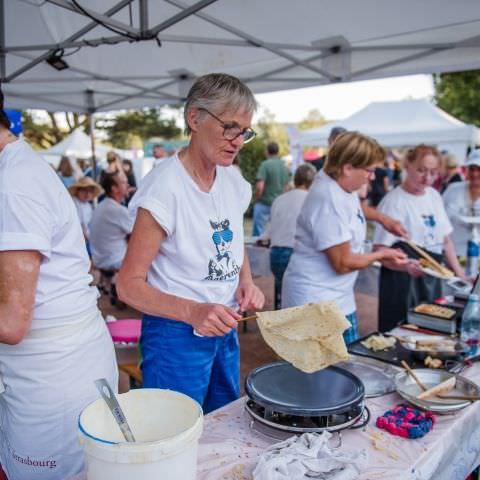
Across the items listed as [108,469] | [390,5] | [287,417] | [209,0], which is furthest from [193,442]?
[390,5]

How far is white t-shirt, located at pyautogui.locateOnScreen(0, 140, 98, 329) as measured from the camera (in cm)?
113

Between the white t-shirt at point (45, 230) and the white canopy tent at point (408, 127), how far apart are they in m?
8.99

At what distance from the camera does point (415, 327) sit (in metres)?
2.16

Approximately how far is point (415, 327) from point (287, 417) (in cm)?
117

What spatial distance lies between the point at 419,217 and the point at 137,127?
2724 cm

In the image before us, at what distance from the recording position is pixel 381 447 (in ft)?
3.84

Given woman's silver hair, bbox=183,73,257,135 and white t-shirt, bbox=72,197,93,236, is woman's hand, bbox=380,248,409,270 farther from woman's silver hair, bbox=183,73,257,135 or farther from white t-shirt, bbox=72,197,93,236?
white t-shirt, bbox=72,197,93,236

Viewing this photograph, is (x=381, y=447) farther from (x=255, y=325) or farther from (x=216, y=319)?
(x=255, y=325)

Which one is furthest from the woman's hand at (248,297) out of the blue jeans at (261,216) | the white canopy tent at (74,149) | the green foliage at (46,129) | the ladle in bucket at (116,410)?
the green foliage at (46,129)

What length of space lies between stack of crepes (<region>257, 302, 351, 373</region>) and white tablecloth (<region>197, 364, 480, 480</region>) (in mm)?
209

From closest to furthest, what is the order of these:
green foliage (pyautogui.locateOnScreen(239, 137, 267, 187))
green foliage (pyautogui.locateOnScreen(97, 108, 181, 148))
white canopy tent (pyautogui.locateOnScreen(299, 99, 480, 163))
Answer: white canopy tent (pyautogui.locateOnScreen(299, 99, 480, 163)) < green foliage (pyautogui.locateOnScreen(239, 137, 267, 187)) < green foliage (pyautogui.locateOnScreen(97, 108, 181, 148))

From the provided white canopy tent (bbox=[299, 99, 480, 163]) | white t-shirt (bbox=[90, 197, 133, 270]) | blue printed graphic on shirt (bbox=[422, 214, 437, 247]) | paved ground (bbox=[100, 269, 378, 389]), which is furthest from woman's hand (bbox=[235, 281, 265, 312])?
white canopy tent (bbox=[299, 99, 480, 163])

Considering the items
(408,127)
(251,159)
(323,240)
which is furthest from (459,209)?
(251,159)

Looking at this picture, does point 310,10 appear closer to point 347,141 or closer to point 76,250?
point 347,141
